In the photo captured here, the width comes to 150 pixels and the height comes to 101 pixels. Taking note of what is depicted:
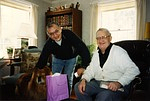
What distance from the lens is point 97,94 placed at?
5.49 feet

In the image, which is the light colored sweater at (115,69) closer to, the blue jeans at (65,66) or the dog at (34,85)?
the blue jeans at (65,66)

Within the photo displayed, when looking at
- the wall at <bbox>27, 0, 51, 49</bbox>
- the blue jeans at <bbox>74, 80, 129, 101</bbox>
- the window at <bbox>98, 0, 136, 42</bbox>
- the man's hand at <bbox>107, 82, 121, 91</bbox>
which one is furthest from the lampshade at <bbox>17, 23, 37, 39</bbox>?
Answer: the man's hand at <bbox>107, 82, 121, 91</bbox>

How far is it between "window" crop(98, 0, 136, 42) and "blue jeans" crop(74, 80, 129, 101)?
9.74 ft

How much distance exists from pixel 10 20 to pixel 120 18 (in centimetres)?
282

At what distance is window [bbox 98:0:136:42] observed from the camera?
14.6ft

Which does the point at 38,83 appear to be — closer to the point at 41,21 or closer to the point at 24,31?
the point at 24,31

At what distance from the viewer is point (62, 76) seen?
210 centimetres

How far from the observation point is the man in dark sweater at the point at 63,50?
198 centimetres

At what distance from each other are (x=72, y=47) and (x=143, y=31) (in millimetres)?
2533

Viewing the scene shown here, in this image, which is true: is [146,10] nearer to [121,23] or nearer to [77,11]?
[121,23]

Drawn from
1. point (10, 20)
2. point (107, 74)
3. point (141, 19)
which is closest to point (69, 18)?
point (10, 20)

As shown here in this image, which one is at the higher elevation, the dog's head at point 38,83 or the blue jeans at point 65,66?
the blue jeans at point 65,66

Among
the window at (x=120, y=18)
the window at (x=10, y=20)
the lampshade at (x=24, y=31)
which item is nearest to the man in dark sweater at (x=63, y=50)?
the lampshade at (x=24, y=31)

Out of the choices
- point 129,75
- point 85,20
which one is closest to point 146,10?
point 85,20
